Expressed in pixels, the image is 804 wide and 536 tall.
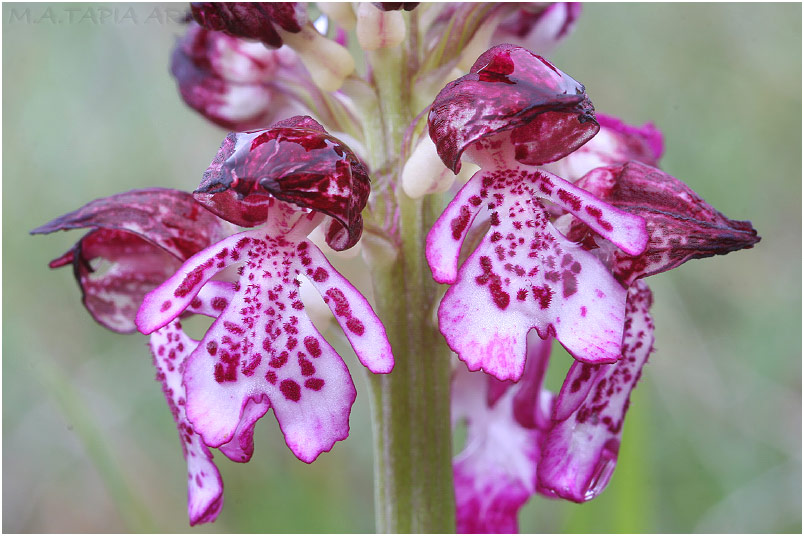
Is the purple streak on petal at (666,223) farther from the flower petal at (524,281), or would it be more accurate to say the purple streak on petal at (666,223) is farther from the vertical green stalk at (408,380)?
the vertical green stalk at (408,380)

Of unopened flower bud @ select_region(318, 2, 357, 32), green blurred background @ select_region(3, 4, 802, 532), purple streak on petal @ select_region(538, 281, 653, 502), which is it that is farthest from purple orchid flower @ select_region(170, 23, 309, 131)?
green blurred background @ select_region(3, 4, 802, 532)

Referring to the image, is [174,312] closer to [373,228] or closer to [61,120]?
[373,228]

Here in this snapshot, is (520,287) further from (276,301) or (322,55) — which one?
(322,55)

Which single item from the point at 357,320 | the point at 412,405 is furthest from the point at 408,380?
the point at 357,320

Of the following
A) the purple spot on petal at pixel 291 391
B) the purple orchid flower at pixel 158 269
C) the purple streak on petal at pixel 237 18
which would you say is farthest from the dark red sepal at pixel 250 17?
the purple spot on petal at pixel 291 391

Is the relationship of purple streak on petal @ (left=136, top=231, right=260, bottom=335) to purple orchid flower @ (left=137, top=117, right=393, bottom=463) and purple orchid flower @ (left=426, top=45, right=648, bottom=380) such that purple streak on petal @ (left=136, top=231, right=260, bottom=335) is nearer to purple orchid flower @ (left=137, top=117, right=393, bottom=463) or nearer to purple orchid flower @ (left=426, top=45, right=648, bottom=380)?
purple orchid flower @ (left=137, top=117, right=393, bottom=463)
